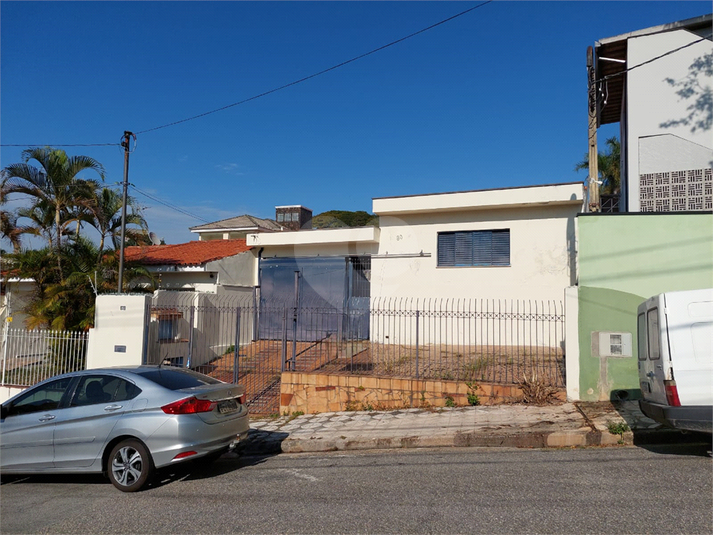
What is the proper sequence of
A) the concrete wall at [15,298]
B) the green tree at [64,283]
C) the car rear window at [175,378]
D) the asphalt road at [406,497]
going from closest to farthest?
the asphalt road at [406,497] → the car rear window at [175,378] → the green tree at [64,283] → the concrete wall at [15,298]

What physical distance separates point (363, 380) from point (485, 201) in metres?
6.24

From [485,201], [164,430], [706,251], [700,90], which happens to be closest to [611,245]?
[706,251]

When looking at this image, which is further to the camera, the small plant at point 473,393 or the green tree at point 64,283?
the green tree at point 64,283

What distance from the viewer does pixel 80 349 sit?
1204 cm

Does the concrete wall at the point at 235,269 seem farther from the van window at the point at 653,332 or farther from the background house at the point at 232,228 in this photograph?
the van window at the point at 653,332

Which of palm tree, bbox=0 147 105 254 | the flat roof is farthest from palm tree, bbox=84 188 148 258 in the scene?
the flat roof

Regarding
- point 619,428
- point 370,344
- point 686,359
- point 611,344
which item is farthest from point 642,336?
point 370,344

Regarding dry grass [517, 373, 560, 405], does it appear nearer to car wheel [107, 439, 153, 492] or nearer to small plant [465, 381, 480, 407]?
small plant [465, 381, 480, 407]

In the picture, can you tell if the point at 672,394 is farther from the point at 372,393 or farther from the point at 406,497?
the point at 372,393

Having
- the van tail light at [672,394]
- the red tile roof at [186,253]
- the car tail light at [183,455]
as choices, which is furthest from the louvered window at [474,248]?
the car tail light at [183,455]

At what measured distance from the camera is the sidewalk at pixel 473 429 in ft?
24.0

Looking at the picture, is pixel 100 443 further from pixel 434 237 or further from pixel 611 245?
pixel 434 237

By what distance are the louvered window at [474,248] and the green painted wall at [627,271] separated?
467 cm

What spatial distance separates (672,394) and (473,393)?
3964mm
